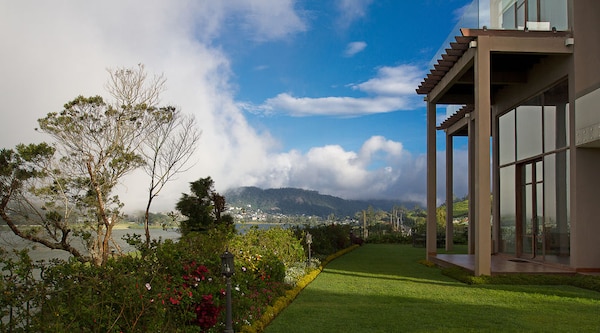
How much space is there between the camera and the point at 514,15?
46.6ft

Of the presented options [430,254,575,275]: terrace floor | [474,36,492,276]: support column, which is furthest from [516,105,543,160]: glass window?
[430,254,575,275]: terrace floor

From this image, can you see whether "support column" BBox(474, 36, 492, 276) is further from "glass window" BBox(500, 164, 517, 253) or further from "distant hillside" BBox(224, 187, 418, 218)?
"distant hillside" BBox(224, 187, 418, 218)

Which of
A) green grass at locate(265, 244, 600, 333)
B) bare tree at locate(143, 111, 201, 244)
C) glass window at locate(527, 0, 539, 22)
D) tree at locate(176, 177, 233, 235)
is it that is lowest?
green grass at locate(265, 244, 600, 333)

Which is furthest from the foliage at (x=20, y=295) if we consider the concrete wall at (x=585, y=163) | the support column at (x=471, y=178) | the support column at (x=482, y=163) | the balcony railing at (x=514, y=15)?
the support column at (x=471, y=178)

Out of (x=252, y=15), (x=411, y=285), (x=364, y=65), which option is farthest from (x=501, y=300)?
(x=364, y=65)

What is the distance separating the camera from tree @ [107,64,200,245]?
1680cm

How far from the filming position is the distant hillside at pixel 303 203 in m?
38.8

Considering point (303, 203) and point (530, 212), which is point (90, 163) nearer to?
point (530, 212)

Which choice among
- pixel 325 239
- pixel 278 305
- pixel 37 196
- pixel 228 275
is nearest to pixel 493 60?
pixel 325 239

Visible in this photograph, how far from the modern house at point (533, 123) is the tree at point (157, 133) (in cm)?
843

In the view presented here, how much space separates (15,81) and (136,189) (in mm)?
4888

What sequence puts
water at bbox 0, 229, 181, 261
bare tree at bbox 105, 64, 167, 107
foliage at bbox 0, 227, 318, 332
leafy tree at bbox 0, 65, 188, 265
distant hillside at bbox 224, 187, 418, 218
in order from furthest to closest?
distant hillside at bbox 224, 187, 418, 218, bare tree at bbox 105, 64, 167, 107, leafy tree at bbox 0, 65, 188, 265, water at bbox 0, 229, 181, 261, foliage at bbox 0, 227, 318, 332

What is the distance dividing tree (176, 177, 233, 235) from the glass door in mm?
9101

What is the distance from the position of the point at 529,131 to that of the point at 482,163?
3.49m
